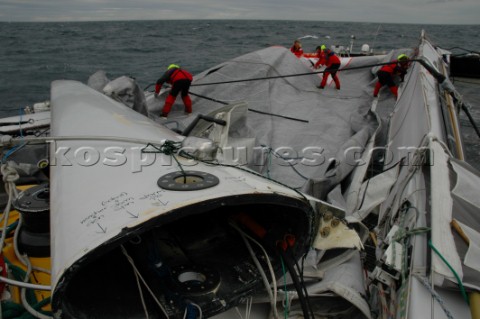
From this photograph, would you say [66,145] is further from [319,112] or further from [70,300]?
[319,112]

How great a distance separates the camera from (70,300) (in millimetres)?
1650

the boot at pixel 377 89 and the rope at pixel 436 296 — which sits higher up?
the boot at pixel 377 89

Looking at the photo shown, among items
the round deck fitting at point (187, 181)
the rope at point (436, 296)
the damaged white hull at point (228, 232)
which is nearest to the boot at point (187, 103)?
the damaged white hull at point (228, 232)

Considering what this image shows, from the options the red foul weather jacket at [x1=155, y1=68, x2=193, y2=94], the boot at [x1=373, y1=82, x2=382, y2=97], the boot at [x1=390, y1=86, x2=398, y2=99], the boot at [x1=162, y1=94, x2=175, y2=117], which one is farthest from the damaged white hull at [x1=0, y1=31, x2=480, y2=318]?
the boot at [x1=373, y1=82, x2=382, y2=97]

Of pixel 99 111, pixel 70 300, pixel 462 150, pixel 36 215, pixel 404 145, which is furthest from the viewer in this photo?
pixel 462 150

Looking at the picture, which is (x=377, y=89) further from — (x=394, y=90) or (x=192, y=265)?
(x=192, y=265)

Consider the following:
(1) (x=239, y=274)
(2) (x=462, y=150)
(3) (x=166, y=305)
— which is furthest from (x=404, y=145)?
(3) (x=166, y=305)

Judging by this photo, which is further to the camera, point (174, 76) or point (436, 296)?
point (174, 76)

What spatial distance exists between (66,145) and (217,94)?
3.52 m

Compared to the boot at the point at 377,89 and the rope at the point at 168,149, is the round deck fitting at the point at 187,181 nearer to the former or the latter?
the rope at the point at 168,149

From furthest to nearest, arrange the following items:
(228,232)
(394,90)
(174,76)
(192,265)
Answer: (394,90) → (174,76) → (228,232) → (192,265)

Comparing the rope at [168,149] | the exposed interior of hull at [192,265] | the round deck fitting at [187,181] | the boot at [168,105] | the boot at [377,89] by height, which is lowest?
the exposed interior of hull at [192,265]

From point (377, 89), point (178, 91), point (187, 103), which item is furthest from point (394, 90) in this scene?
point (178, 91)

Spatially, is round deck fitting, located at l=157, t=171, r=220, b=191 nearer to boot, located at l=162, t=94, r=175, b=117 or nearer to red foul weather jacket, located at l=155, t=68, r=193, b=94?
boot, located at l=162, t=94, r=175, b=117
